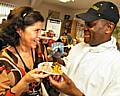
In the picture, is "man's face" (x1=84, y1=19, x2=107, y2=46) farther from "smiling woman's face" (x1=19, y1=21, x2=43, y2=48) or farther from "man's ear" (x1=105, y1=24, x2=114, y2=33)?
"smiling woman's face" (x1=19, y1=21, x2=43, y2=48)

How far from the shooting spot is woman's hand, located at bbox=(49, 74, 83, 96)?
148 cm

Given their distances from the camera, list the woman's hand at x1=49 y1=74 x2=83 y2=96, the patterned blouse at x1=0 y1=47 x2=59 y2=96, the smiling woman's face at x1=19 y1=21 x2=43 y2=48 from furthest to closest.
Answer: the smiling woman's face at x1=19 y1=21 x2=43 y2=48
the patterned blouse at x1=0 y1=47 x2=59 y2=96
the woman's hand at x1=49 y1=74 x2=83 y2=96

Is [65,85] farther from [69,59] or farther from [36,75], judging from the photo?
[69,59]

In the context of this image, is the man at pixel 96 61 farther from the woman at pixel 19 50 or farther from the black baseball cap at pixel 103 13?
the woman at pixel 19 50

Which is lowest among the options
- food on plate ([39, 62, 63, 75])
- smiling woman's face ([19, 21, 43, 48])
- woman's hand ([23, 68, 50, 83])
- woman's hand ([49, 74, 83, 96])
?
woman's hand ([49, 74, 83, 96])

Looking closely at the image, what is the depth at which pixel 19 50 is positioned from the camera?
183cm

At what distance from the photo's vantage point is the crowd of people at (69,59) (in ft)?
4.93

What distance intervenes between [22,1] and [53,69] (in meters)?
8.97

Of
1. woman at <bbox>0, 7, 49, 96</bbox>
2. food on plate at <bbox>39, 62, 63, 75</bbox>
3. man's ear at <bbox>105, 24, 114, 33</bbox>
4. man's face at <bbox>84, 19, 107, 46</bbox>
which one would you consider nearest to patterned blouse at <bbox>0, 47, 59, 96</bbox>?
woman at <bbox>0, 7, 49, 96</bbox>

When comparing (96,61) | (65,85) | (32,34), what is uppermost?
(32,34)

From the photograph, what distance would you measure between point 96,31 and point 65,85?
17.6 inches

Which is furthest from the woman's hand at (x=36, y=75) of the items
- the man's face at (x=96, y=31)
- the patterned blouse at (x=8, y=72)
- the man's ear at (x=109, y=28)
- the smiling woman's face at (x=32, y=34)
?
the man's ear at (x=109, y=28)

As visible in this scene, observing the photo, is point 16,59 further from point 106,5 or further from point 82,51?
point 106,5

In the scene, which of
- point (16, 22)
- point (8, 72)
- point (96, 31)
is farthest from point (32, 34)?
point (96, 31)
